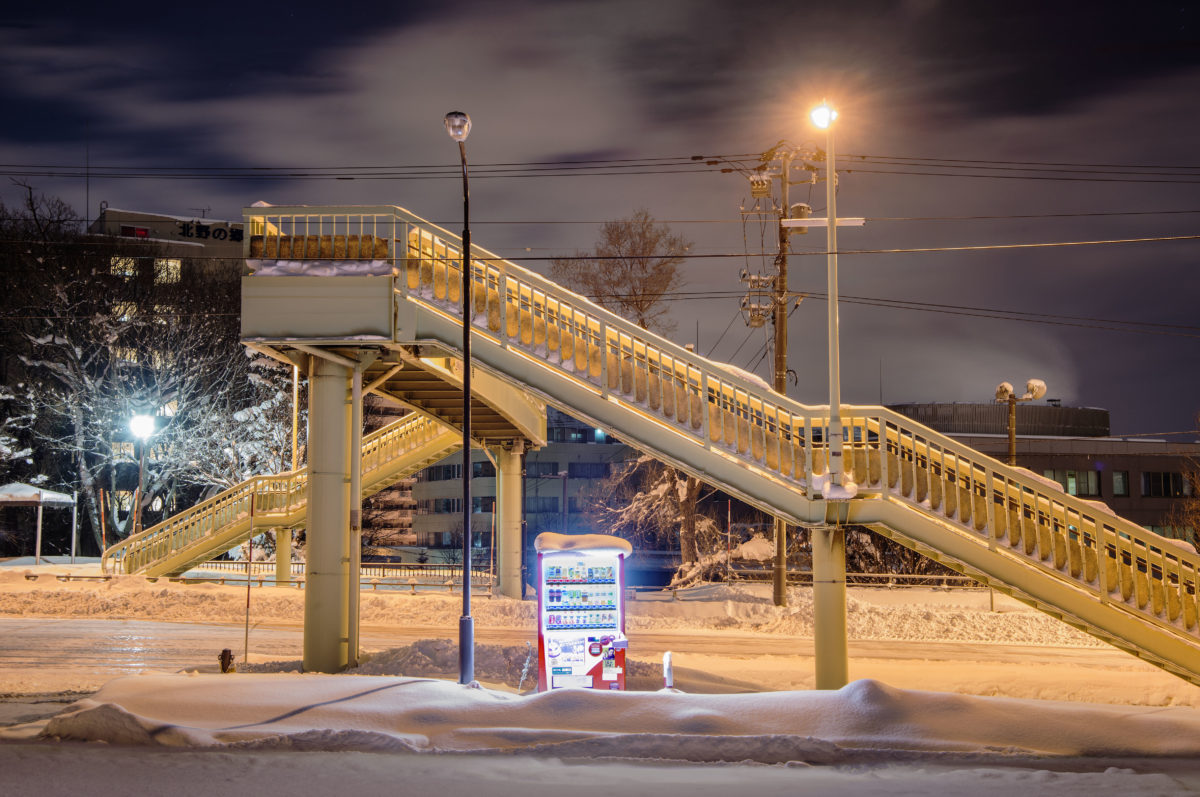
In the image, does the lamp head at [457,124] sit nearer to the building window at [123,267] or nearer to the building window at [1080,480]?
the building window at [123,267]

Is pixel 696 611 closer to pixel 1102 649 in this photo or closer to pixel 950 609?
pixel 950 609

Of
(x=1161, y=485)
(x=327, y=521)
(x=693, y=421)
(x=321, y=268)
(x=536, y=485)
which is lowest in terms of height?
(x=327, y=521)

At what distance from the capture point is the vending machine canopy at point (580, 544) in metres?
12.7

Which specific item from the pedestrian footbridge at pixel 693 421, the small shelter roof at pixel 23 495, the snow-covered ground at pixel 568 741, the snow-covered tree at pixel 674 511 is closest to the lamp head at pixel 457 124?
the pedestrian footbridge at pixel 693 421

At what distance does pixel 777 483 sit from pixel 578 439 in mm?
57550

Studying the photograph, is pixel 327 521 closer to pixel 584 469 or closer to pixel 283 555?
pixel 283 555

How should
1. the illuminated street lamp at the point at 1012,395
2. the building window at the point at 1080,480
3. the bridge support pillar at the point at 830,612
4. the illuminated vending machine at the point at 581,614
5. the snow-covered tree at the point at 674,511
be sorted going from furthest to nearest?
the building window at the point at 1080,480 < the snow-covered tree at the point at 674,511 < the illuminated street lamp at the point at 1012,395 < the bridge support pillar at the point at 830,612 < the illuminated vending machine at the point at 581,614

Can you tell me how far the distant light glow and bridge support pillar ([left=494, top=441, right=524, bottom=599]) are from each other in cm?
1510

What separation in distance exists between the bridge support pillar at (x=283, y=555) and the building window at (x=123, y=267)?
2332cm

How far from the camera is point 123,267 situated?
168ft

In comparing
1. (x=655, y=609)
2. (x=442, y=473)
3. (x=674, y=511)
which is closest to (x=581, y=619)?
(x=655, y=609)

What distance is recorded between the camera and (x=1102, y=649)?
21.9 meters

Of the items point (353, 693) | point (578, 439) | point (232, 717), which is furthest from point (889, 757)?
point (578, 439)

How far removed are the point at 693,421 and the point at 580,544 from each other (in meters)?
2.80
